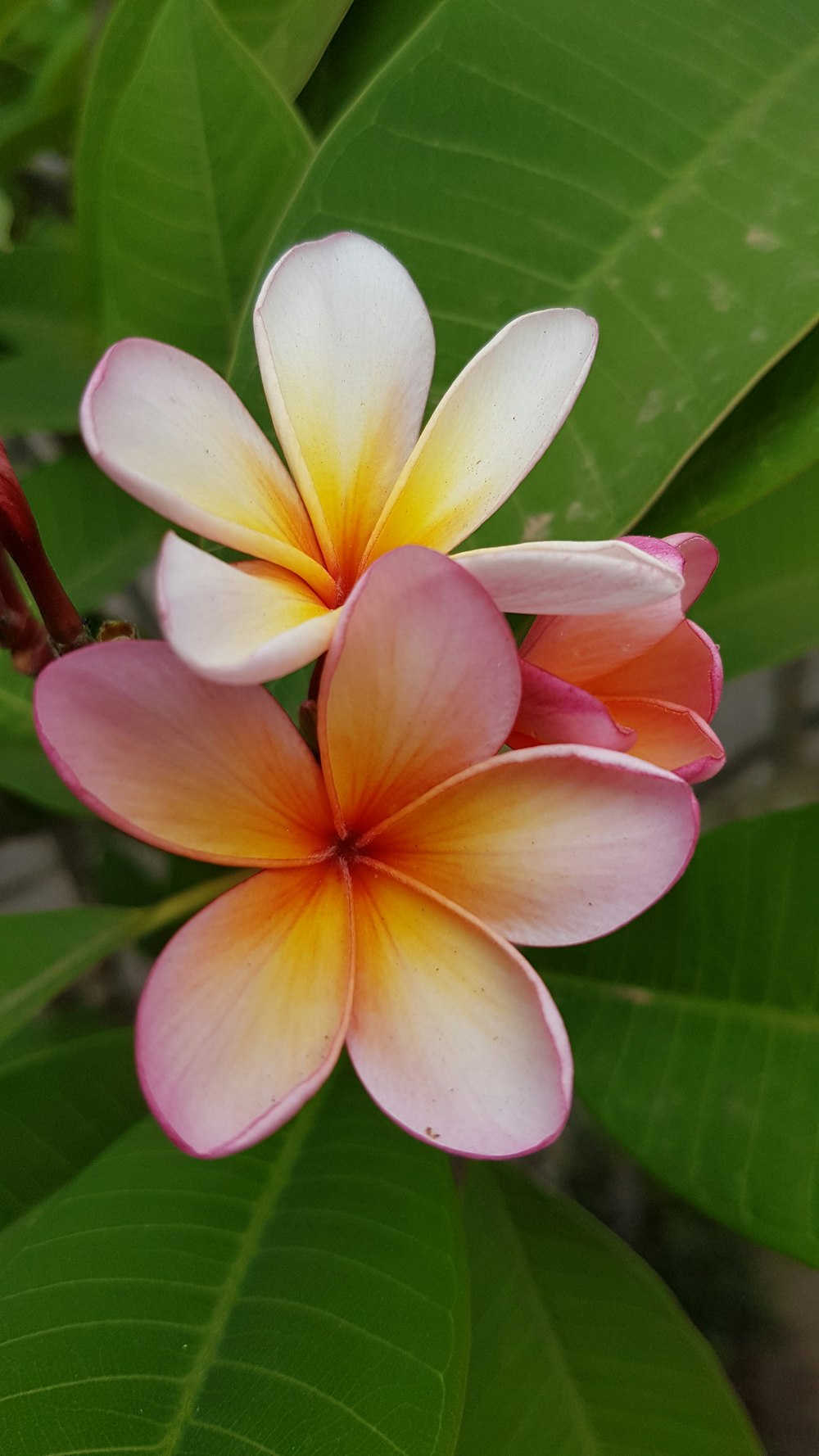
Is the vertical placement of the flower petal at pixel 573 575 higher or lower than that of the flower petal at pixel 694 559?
higher

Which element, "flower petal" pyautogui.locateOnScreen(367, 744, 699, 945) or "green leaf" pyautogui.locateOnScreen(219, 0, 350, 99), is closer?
"flower petal" pyautogui.locateOnScreen(367, 744, 699, 945)

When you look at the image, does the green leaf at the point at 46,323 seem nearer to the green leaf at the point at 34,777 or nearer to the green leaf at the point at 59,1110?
the green leaf at the point at 34,777

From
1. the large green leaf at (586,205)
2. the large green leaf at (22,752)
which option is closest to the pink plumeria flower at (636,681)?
the large green leaf at (586,205)

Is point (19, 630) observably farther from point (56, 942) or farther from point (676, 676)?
point (56, 942)

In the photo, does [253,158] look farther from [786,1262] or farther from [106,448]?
[786,1262]

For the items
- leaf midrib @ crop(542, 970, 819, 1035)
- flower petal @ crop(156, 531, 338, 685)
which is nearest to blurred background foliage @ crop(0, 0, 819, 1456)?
leaf midrib @ crop(542, 970, 819, 1035)

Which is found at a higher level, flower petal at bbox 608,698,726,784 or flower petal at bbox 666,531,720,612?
flower petal at bbox 666,531,720,612

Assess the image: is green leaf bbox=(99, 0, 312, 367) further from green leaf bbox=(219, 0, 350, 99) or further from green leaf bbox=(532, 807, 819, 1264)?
green leaf bbox=(532, 807, 819, 1264)

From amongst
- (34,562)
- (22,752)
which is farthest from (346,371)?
(22,752)
